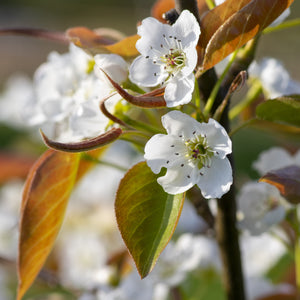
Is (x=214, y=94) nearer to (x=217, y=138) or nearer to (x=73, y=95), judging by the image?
(x=217, y=138)

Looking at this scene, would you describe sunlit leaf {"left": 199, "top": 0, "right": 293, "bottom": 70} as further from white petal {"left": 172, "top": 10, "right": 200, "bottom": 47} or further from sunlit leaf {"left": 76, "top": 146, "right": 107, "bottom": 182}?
sunlit leaf {"left": 76, "top": 146, "right": 107, "bottom": 182}

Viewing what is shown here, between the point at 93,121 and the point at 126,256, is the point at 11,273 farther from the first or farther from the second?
the point at 93,121

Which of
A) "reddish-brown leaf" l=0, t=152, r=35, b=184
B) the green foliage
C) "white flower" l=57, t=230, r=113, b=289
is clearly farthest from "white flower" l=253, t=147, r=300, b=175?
"reddish-brown leaf" l=0, t=152, r=35, b=184

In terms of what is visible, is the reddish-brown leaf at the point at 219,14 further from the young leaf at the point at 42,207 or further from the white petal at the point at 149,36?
the young leaf at the point at 42,207

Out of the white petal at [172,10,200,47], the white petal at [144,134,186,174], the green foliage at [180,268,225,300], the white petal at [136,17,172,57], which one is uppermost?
the white petal at [172,10,200,47]

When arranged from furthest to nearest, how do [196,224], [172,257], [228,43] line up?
[196,224] < [172,257] < [228,43]

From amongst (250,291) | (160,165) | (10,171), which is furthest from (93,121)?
(10,171)
